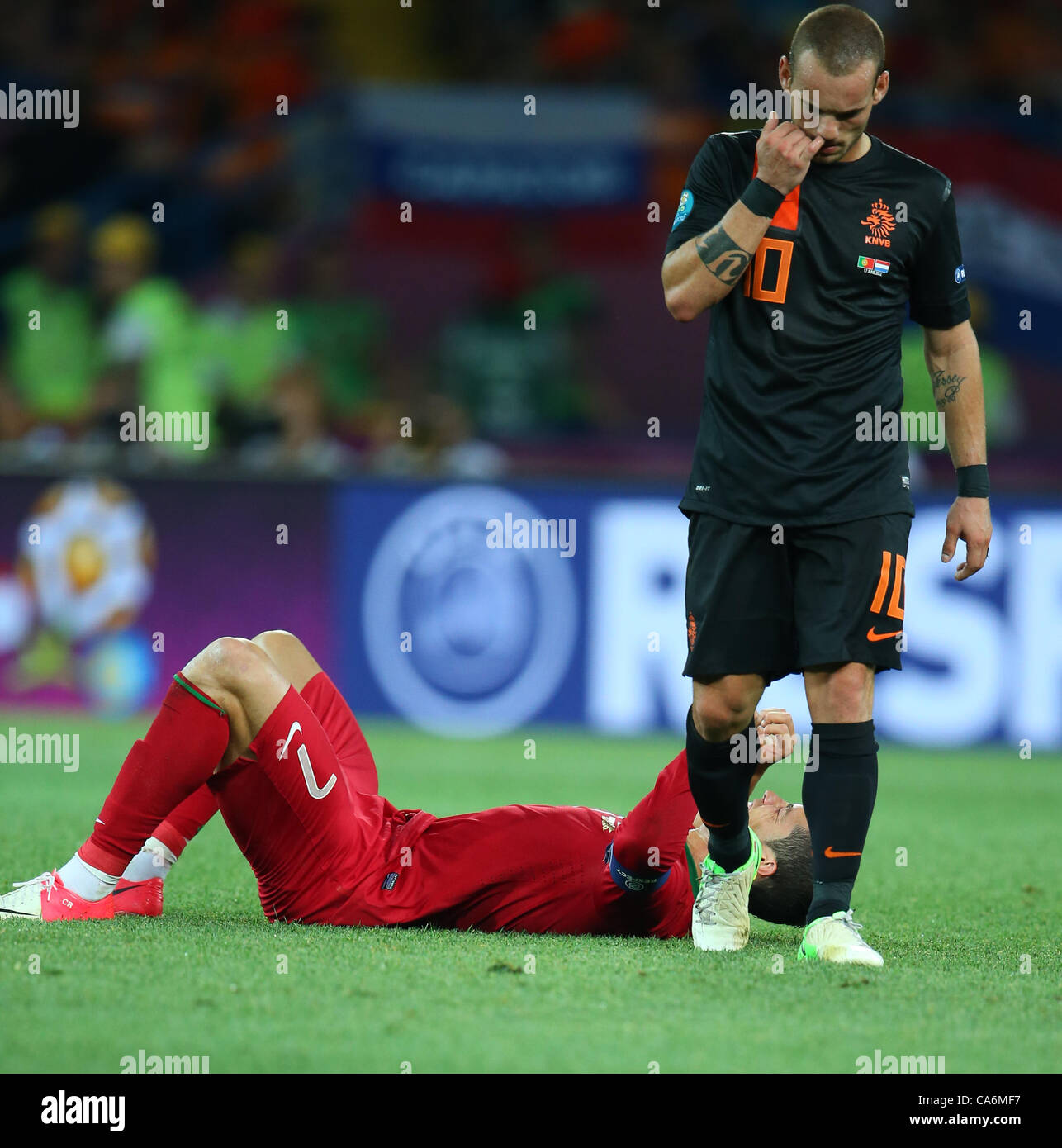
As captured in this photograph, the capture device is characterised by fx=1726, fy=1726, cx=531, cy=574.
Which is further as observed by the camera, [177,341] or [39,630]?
[177,341]

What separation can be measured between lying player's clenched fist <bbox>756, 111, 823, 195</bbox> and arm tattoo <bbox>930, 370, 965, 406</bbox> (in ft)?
2.22

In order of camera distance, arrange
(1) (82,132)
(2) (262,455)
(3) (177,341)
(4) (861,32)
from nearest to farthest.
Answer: (4) (861,32) → (2) (262,455) → (3) (177,341) → (1) (82,132)

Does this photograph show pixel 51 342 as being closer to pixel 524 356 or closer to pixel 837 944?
pixel 524 356

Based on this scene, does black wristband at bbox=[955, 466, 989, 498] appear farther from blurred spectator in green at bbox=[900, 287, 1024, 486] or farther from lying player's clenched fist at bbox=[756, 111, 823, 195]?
blurred spectator in green at bbox=[900, 287, 1024, 486]

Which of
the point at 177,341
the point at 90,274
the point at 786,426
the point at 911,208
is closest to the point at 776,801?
the point at 786,426

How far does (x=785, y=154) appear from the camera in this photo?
3797mm

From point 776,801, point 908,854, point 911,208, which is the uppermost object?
point 911,208

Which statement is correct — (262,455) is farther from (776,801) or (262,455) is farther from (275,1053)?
(275,1053)

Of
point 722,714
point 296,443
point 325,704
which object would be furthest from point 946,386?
point 296,443

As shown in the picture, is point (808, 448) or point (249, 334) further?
point (249, 334)

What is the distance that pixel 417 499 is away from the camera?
9.52 metres

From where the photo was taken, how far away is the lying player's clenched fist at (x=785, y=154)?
3803 mm

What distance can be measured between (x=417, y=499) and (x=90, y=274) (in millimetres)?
3810

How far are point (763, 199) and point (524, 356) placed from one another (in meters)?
8.85
